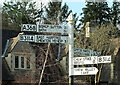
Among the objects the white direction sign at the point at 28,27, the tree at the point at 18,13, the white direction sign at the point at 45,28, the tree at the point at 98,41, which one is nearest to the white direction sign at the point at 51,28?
the white direction sign at the point at 45,28

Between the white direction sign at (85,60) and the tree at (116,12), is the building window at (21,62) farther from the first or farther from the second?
the tree at (116,12)

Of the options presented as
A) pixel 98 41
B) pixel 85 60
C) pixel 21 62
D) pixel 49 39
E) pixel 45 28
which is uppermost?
pixel 45 28

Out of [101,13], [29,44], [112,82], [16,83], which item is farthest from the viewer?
[101,13]

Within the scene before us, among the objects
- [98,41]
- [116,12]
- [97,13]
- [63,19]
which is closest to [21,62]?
[98,41]

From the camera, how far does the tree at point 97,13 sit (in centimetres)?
3939

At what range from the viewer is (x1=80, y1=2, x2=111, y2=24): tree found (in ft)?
129

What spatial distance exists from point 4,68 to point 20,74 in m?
1.42

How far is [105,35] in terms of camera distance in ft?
75.8

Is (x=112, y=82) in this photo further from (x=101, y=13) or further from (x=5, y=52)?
(x=101, y=13)

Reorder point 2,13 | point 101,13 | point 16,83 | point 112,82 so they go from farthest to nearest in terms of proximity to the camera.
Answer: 1. point 101,13
2. point 2,13
3. point 112,82
4. point 16,83

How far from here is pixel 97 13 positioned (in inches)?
1569

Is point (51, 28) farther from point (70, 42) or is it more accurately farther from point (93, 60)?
point (93, 60)

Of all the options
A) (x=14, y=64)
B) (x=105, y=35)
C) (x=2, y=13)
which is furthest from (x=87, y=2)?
(x=14, y=64)

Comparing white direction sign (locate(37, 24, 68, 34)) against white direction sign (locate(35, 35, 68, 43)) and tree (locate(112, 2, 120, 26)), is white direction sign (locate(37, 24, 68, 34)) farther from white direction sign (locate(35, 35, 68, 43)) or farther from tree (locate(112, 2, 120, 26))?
tree (locate(112, 2, 120, 26))
